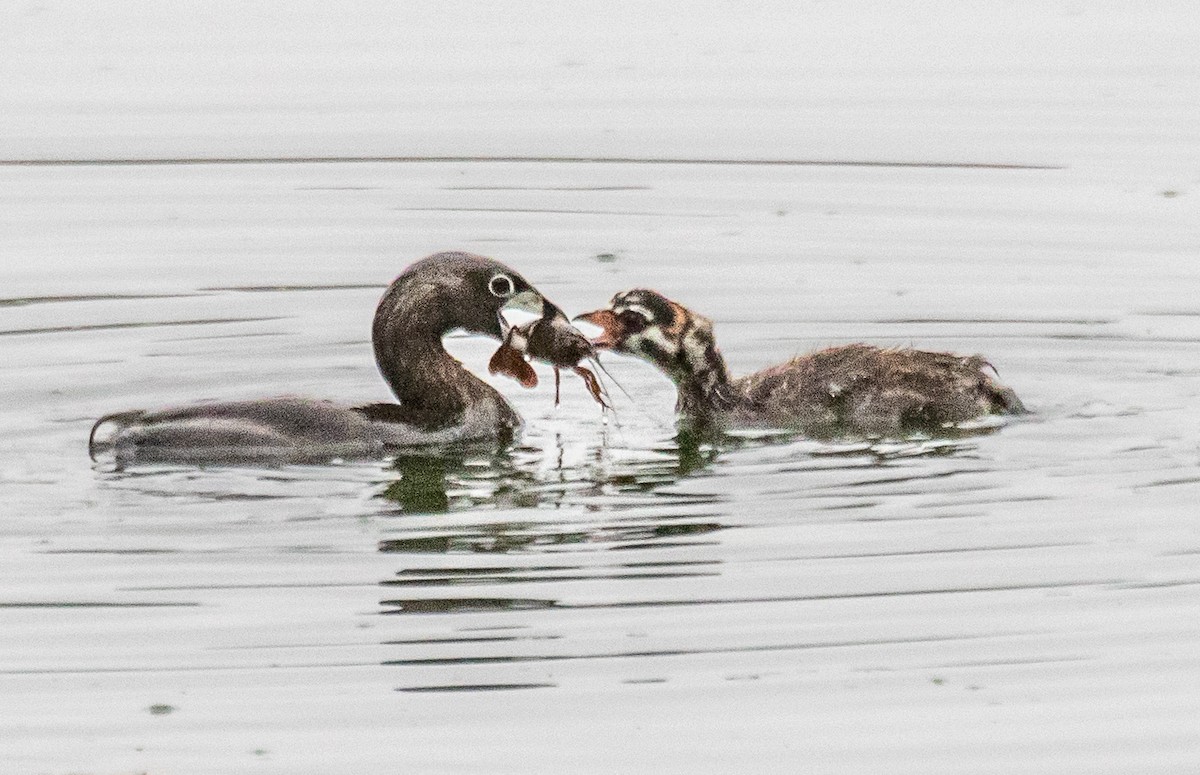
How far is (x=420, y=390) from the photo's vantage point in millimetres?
11570

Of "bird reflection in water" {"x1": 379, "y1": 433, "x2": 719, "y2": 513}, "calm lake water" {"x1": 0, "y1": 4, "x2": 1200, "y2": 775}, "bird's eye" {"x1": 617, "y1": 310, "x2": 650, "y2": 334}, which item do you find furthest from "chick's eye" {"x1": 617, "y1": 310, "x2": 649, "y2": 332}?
"bird reflection in water" {"x1": 379, "y1": 433, "x2": 719, "y2": 513}

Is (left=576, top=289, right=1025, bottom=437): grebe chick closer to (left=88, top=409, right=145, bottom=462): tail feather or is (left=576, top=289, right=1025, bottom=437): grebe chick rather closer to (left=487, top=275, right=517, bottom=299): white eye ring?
(left=487, top=275, right=517, bottom=299): white eye ring

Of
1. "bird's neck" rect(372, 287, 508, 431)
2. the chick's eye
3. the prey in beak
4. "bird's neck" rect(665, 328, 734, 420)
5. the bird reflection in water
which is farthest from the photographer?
the chick's eye

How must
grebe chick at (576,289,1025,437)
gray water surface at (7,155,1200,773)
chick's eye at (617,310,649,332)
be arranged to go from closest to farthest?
gray water surface at (7,155,1200,773) → grebe chick at (576,289,1025,437) → chick's eye at (617,310,649,332)

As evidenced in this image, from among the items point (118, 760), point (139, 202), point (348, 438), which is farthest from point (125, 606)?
point (139, 202)

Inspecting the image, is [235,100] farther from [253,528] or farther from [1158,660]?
[1158,660]

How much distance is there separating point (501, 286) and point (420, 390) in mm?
580

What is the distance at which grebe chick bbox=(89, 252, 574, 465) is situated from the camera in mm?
10945

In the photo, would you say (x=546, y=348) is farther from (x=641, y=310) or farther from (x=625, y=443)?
(x=625, y=443)

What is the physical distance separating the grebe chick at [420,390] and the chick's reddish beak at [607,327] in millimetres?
260

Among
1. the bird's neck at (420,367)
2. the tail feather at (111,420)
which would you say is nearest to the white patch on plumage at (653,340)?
the bird's neck at (420,367)

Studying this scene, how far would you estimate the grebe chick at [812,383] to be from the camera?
11.7m

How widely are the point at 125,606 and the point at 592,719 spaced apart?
1.86 metres

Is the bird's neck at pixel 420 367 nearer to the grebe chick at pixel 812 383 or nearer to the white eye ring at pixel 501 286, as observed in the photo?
the white eye ring at pixel 501 286
